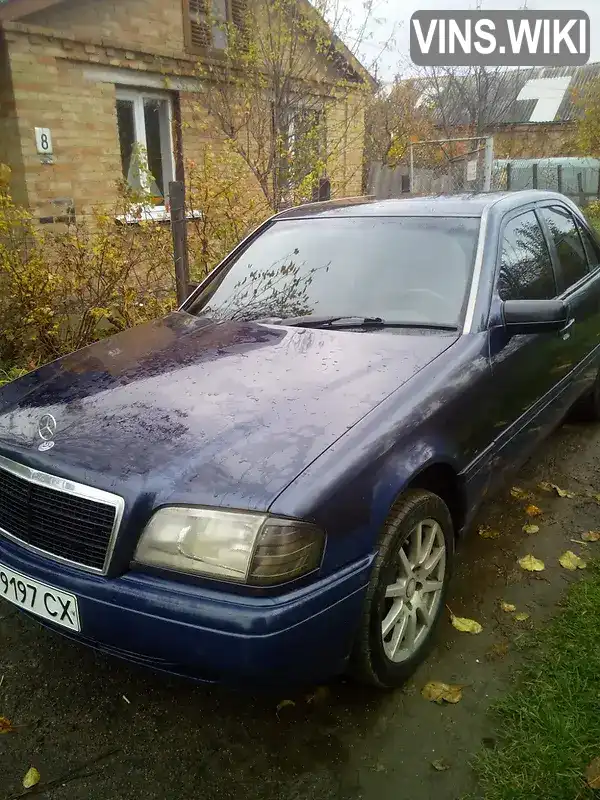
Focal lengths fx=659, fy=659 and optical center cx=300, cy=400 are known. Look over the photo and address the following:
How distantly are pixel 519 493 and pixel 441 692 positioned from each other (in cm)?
173

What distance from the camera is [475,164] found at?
12.2 metres

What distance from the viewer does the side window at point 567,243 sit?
382 centimetres

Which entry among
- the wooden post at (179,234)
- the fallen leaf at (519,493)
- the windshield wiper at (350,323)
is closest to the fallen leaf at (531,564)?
the fallen leaf at (519,493)

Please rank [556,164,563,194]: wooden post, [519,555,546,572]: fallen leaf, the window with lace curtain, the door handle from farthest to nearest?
[556,164,563,194]: wooden post < the window with lace curtain < the door handle < [519,555,546,572]: fallen leaf

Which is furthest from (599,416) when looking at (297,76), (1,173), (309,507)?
(297,76)

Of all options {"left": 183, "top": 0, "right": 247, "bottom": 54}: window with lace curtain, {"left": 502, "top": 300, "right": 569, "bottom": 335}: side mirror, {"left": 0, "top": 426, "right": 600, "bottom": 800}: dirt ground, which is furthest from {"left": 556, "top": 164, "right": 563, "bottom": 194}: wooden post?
{"left": 0, "top": 426, "right": 600, "bottom": 800}: dirt ground

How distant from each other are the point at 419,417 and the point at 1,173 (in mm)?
4314

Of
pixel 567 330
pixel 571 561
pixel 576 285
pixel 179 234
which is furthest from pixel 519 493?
pixel 179 234

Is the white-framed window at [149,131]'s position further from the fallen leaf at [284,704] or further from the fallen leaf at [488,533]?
the fallen leaf at [284,704]

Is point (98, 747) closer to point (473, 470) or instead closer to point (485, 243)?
point (473, 470)

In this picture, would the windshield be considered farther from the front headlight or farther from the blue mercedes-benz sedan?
the front headlight

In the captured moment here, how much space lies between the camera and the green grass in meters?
1.95

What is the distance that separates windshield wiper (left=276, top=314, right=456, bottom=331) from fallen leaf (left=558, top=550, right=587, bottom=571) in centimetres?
128

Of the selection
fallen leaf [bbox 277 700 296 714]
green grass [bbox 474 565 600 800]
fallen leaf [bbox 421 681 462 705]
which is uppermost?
green grass [bbox 474 565 600 800]
